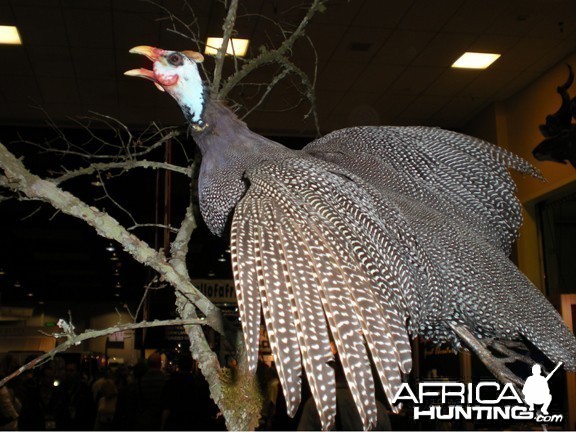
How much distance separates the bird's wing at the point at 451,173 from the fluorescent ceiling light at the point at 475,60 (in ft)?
13.0

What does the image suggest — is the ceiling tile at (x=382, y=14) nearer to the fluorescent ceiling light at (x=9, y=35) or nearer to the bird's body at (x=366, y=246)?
the fluorescent ceiling light at (x=9, y=35)

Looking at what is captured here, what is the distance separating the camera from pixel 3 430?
4.80m

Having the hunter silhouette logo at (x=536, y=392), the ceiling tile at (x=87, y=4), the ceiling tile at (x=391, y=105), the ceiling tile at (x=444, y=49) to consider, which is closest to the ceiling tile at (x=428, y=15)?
the ceiling tile at (x=444, y=49)

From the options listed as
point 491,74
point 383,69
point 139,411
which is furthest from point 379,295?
point 491,74

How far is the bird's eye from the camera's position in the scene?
1270 mm

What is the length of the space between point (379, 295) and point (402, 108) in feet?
17.0

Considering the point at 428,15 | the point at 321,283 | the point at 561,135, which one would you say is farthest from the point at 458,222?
the point at 428,15

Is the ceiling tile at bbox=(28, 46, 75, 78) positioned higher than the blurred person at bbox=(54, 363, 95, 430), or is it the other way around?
the ceiling tile at bbox=(28, 46, 75, 78)

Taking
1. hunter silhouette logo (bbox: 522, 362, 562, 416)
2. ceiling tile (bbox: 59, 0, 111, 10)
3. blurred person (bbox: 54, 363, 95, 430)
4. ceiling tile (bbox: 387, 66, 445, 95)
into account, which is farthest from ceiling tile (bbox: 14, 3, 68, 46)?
hunter silhouette logo (bbox: 522, 362, 562, 416)

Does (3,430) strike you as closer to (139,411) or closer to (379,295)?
(139,411)

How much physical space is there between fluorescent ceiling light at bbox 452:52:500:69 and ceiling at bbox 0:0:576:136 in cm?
8

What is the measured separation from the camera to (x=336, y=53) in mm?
5008

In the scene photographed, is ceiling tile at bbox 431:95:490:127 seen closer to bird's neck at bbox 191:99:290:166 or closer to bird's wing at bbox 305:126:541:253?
bird's wing at bbox 305:126:541:253

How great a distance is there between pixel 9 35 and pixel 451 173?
420 cm
